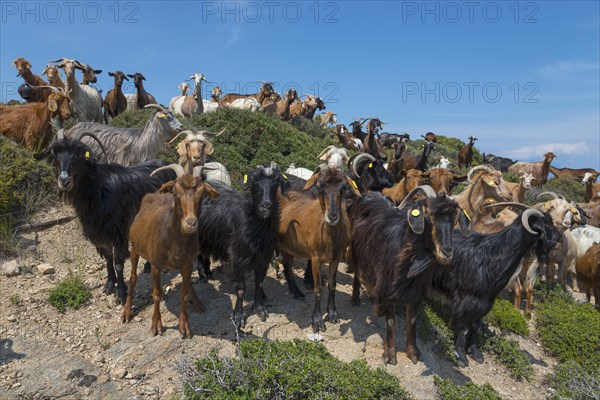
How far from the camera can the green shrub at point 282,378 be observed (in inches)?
184

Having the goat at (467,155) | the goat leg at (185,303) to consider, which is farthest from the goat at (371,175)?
the goat at (467,155)

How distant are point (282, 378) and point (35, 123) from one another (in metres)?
8.29

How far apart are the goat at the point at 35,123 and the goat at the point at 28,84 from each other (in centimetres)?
267

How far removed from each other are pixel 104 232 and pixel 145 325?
158 cm

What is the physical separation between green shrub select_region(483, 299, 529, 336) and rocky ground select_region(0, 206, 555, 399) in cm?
35

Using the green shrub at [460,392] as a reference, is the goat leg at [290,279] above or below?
above

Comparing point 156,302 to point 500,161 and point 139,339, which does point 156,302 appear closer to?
point 139,339

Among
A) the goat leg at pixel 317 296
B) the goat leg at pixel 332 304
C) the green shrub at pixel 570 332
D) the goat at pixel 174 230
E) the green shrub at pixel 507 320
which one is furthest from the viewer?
the green shrub at pixel 507 320

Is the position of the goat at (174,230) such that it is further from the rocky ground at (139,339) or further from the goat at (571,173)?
the goat at (571,173)

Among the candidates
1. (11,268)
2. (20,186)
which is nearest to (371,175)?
(11,268)

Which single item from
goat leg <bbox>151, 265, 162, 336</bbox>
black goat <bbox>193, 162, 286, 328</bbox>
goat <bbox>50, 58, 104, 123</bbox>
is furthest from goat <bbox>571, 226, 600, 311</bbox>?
goat <bbox>50, 58, 104, 123</bbox>

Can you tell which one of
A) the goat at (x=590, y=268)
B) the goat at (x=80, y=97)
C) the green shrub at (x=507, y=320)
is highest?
the goat at (x=80, y=97)

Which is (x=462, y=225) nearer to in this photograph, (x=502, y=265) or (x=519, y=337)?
(x=502, y=265)

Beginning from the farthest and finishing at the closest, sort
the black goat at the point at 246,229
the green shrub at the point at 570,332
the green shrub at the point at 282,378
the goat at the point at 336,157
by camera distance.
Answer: the goat at the point at 336,157 < the green shrub at the point at 570,332 < the black goat at the point at 246,229 < the green shrub at the point at 282,378
